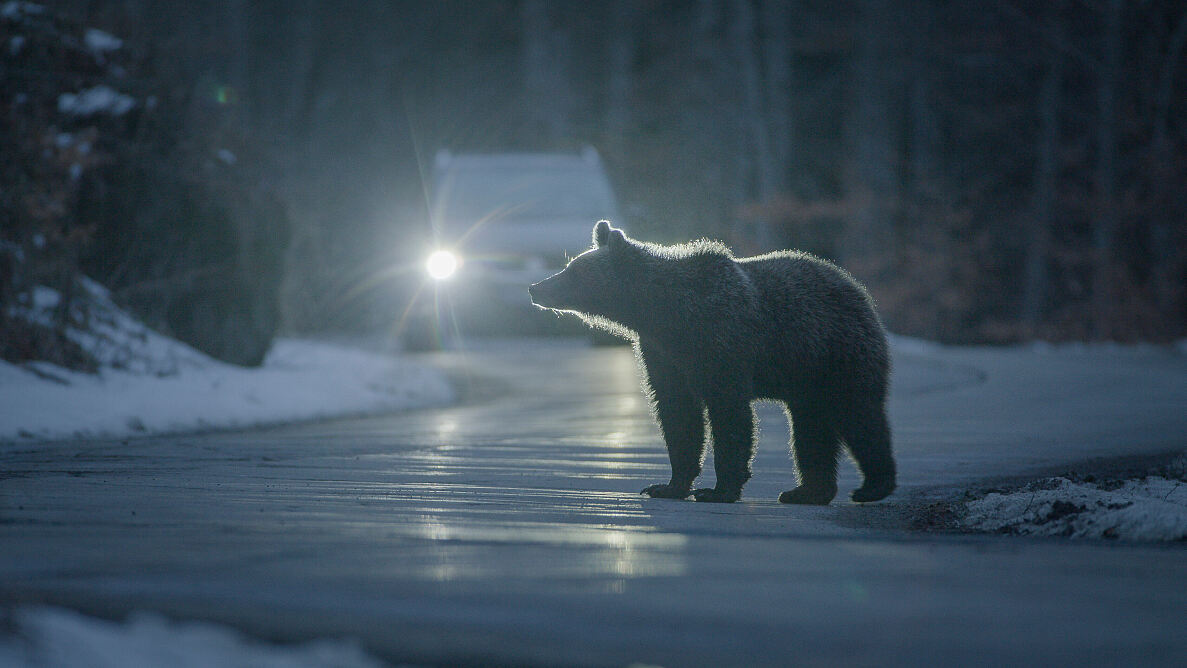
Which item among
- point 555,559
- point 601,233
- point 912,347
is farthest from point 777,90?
point 555,559

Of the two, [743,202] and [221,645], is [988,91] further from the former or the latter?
[221,645]

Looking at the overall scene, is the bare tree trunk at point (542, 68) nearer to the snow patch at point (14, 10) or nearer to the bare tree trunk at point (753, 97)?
the bare tree trunk at point (753, 97)

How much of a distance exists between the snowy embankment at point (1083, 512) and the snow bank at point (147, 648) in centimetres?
312

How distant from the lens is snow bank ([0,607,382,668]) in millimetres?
3303

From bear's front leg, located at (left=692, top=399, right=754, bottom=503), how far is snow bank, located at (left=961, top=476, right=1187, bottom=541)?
1.04 metres

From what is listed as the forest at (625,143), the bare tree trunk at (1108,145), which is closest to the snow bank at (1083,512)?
the forest at (625,143)

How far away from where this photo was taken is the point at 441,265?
18.1m

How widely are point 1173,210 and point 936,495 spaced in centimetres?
1899

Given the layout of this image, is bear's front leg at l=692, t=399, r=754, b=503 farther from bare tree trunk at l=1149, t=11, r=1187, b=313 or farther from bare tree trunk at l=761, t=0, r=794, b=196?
bare tree trunk at l=761, t=0, r=794, b=196

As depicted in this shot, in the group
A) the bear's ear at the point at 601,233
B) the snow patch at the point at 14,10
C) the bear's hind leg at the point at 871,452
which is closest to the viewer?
the bear's hind leg at the point at 871,452

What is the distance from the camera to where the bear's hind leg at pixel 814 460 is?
6633mm

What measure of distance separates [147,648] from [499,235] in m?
14.7

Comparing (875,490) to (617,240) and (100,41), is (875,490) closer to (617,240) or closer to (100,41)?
(617,240)

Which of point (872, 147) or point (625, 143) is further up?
point (625, 143)
